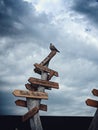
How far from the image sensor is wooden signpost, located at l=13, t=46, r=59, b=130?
25.4ft

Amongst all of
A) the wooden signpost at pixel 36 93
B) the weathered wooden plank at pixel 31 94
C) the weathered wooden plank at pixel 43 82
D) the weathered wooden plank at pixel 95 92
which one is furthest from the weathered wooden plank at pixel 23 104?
the weathered wooden plank at pixel 95 92

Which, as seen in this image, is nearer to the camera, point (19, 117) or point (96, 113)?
point (96, 113)

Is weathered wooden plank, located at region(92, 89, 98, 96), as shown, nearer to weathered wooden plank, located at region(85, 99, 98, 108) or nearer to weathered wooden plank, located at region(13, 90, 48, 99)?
weathered wooden plank, located at region(85, 99, 98, 108)

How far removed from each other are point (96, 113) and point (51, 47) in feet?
9.70

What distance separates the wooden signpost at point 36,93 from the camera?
773 cm

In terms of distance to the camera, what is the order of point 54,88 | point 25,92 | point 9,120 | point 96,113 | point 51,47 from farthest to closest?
point 9,120
point 51,47
point 54,88
point 25,92
point 96,113

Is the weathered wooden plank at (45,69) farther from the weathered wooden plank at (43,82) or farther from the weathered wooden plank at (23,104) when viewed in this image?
the weathered wooden plank at (23,104)

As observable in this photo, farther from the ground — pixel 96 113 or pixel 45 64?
pixel 45 64

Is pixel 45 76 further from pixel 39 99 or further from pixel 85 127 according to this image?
pixel 85 127

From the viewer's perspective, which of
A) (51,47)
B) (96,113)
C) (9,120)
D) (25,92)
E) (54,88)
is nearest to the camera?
(96,113)

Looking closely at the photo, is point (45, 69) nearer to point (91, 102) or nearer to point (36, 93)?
point (36, 93)

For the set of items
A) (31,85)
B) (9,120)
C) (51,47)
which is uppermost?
(51,47)

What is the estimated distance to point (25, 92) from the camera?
304 inches

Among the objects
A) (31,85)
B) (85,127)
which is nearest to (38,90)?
(31,85)
